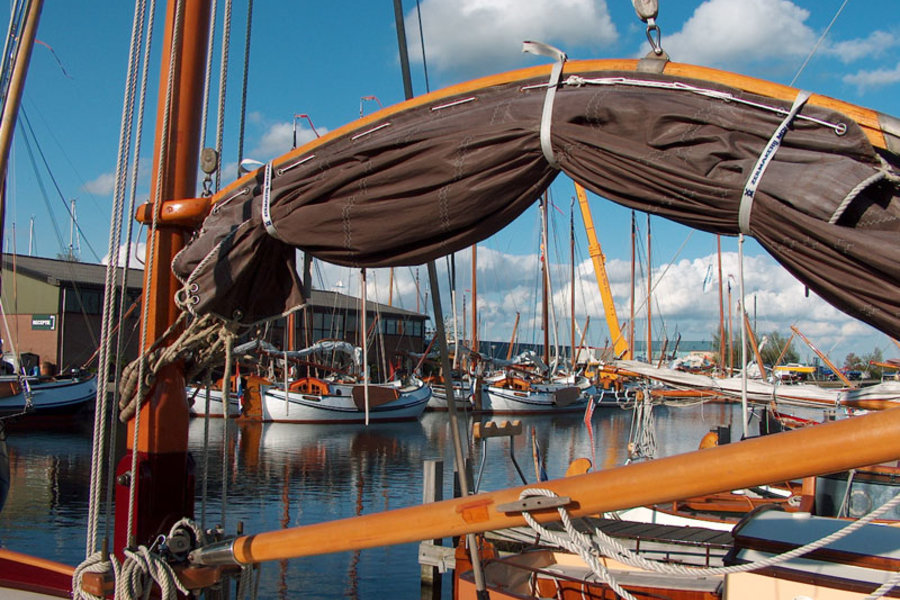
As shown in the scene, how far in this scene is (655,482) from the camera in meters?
2.51

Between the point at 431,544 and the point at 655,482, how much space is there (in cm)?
773

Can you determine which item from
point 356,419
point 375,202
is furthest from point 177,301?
point 356,419

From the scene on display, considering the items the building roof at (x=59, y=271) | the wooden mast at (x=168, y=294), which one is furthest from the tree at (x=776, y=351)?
the wooden mast at (x=168, y=294)

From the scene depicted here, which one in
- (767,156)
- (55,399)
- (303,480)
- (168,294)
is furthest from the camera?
(55,399)

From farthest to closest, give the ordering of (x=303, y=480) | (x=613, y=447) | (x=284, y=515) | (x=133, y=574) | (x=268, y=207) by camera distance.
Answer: (x=613, y=447), (x=303, y=480), (x=284, y=515), (x=268, y=207), (x=133, y=574)

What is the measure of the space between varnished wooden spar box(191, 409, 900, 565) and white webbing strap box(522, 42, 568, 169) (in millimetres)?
1330

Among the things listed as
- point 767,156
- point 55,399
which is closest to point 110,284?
point 767,156

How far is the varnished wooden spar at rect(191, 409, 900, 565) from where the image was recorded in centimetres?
217

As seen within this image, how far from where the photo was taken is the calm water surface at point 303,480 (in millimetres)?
12258

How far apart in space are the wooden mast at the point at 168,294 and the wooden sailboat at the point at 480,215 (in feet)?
0.04

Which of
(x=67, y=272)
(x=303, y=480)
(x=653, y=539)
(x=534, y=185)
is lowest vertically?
(x=303, y=480)

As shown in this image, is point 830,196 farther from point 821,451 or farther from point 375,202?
point 375,202

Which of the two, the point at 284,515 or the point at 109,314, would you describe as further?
the point at 284,515

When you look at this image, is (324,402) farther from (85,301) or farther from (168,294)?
(168,294)
